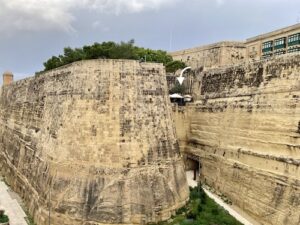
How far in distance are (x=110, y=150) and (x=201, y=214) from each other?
4308 millimetres

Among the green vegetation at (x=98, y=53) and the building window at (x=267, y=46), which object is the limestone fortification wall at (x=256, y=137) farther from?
the building window at (x=267, y=46)

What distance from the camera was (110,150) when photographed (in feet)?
42.4

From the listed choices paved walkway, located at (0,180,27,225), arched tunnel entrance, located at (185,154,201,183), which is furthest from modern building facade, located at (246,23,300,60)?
paved walkway, located at (0,180,27,225)

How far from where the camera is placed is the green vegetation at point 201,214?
42.1 ft

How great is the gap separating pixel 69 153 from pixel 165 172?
3.81 m

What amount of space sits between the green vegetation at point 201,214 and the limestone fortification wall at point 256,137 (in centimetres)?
115

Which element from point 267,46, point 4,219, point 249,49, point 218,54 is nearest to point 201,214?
point 4,219

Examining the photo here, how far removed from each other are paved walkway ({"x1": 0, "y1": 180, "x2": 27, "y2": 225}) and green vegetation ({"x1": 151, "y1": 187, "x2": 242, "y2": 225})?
6.84 metres

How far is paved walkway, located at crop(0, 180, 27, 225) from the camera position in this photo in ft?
50.5

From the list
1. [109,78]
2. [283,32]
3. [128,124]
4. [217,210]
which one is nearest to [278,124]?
[217,210]

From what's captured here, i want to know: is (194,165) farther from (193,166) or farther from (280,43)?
(280,43)

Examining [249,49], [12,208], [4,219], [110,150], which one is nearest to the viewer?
[110,150]

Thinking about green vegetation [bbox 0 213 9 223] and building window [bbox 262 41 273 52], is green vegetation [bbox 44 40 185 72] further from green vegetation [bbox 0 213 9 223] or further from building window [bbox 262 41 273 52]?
building window [bbox 262 41 273 52]

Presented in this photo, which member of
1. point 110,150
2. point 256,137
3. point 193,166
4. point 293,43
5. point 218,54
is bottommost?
point 193,166
